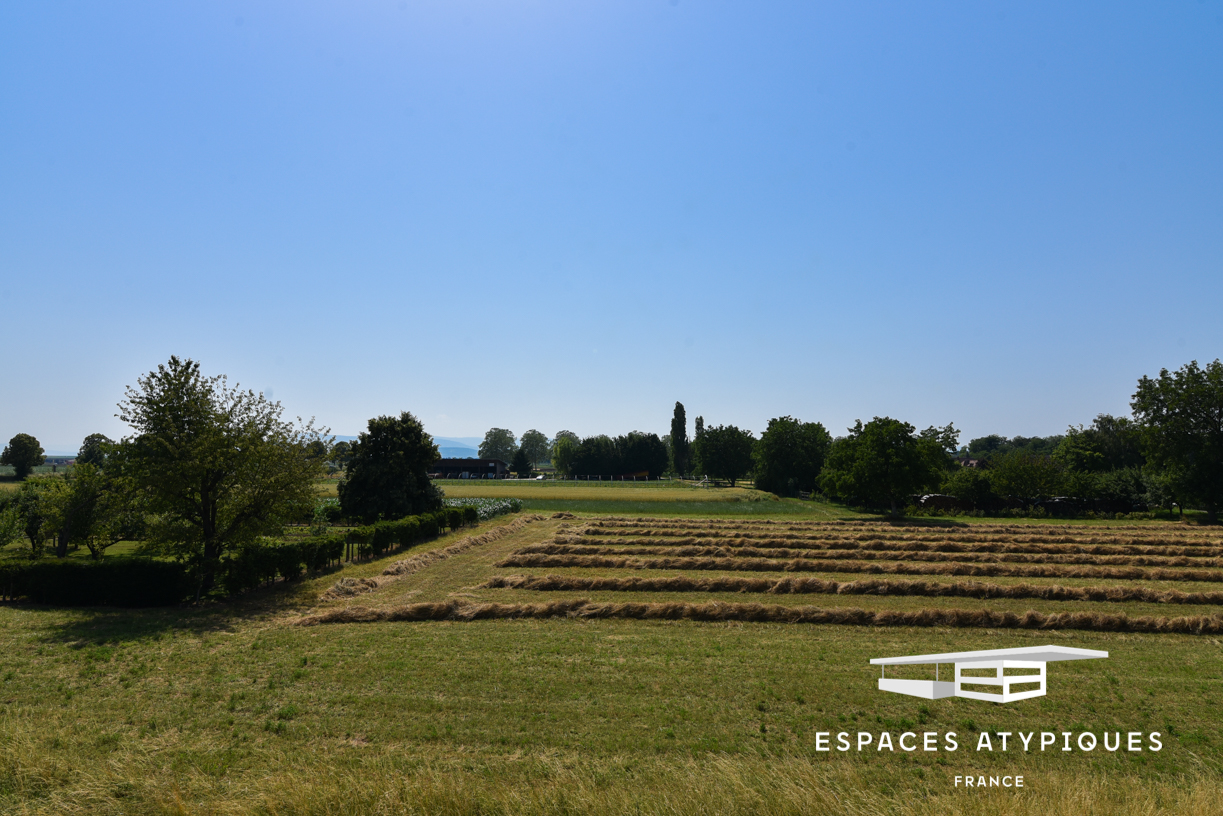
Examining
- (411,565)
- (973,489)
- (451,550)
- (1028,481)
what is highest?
(1028,481)

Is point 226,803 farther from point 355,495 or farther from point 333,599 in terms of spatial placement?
point 355,495

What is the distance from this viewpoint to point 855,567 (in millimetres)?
28328

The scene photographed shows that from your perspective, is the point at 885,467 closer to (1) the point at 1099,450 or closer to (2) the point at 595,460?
(1) the point at 1099,450

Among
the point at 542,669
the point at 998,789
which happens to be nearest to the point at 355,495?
the point at 542,669

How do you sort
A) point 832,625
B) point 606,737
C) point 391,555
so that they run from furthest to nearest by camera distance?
point 391,555 → point 832,625 → point 606,737

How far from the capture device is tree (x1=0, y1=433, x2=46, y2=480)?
108m

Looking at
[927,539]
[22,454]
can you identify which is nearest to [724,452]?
[927,539]

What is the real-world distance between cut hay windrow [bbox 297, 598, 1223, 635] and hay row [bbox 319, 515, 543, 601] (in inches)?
145

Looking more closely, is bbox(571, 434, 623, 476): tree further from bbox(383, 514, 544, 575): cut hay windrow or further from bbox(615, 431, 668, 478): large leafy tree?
bbox(383, 514, 544, 575): cut hay windrow

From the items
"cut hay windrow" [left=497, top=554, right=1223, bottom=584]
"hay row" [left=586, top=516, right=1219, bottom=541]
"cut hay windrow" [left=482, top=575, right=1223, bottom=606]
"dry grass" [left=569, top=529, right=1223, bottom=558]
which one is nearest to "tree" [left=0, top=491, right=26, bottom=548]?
"cut hay windrow" [left=497, top=554, right=1223, bottom=584]

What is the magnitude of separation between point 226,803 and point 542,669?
23.4 feet

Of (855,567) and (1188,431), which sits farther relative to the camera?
(1188,431)

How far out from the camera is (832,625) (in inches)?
712

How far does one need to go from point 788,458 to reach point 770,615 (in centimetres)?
7087
